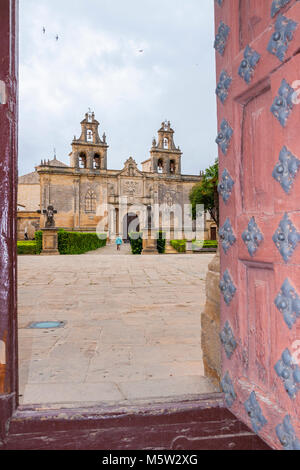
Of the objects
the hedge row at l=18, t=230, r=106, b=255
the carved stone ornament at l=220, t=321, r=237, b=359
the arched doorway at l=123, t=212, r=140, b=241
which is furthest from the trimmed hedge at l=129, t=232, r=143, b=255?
the carved stone ornament at l=220, t=321, r=237, b=359

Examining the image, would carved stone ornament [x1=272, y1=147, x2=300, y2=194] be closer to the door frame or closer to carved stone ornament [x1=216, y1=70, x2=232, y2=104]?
carved stone ornament [x1=216, y1=70, x2=232, y2=104]

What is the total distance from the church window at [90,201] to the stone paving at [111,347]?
30.2 metres

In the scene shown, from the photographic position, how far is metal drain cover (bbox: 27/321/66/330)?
3.64 m

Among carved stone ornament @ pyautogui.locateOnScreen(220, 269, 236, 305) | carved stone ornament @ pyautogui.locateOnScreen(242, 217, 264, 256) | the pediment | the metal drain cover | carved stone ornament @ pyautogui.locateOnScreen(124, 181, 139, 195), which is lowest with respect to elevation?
the metal drain cover

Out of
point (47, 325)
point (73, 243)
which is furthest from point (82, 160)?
point (47, 325)

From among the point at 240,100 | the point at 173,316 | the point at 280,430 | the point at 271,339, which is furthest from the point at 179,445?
the point at 173,316

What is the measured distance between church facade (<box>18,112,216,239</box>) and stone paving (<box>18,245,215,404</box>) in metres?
29.5

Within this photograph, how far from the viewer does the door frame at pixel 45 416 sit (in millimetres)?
1568

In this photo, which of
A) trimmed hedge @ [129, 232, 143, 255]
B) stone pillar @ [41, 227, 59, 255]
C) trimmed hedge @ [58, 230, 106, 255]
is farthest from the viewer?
trimmed hedge @ [129, 232, 143, 255]

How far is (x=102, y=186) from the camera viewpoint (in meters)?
36.4

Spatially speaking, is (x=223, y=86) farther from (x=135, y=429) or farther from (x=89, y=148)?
(x=89, y=148)

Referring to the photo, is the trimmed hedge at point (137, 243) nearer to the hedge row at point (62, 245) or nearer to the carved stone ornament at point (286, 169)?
the hedge row at point (62, 245)

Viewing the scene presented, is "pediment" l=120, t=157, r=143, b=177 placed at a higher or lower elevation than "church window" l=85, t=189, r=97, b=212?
higher

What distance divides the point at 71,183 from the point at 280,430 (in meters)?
35.4
